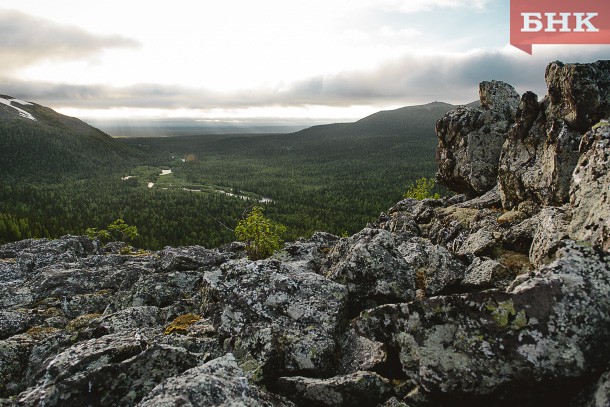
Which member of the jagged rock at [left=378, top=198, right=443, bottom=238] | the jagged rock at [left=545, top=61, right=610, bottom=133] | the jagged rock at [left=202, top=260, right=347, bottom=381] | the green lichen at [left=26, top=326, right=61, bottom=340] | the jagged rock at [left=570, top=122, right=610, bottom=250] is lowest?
the green lichen at [left=26, top=326, right=61, bottom=340]

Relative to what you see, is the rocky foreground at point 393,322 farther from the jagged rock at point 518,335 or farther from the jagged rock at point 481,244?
the jagged rock at point 481,244

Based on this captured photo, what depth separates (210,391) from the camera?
9.57 metres

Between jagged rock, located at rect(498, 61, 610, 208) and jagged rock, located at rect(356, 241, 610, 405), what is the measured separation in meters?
15.4

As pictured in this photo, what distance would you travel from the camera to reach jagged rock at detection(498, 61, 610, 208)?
78.6ft

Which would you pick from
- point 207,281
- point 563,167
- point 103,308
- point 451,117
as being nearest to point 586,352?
point 207,281

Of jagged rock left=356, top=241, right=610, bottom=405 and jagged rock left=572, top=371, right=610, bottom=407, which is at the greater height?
jagged rock left=356, top=241, right=610, bottom=405

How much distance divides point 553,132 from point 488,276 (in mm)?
15421

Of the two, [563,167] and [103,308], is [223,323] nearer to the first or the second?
[103,308]

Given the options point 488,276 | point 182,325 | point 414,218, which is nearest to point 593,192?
point 488,276

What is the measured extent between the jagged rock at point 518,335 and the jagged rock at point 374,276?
19.8ft

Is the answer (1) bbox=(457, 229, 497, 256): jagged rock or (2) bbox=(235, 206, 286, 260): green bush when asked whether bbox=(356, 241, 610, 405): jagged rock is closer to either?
(1) bbox=(457, 229, 497, 256): jagged rock

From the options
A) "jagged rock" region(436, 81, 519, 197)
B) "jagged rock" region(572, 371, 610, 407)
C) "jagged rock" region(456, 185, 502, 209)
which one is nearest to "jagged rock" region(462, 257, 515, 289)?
"jagged rock" region(572, 371, 610, 407)

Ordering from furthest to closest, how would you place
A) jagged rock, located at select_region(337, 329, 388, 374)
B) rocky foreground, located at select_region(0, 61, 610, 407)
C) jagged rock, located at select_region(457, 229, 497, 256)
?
jagged rock, located at select_region(457, 229, 497, 256), jagged rock, located at select_region(337, 329, 388, 374), rocky foreground, located at select_region(0, 61, 610, 407)

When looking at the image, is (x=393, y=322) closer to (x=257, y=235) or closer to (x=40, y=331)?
(x=40, y=331)
